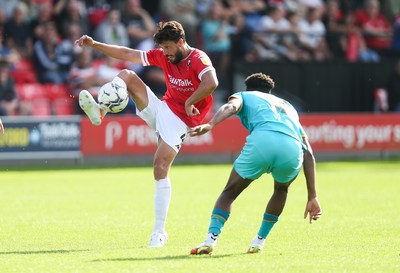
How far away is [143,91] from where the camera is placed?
33.2 feet

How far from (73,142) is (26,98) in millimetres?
1945

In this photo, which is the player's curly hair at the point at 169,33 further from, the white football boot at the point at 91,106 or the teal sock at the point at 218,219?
the teal sock at the point at 218,219

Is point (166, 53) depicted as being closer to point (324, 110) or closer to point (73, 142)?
point (73, 142)

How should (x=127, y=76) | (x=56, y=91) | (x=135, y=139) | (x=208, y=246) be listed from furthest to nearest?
(x=56, y=91), (x=135, y=139), (x=127, y=76), (x=208, y=246)

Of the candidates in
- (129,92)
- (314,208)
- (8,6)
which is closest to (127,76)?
(129,92)

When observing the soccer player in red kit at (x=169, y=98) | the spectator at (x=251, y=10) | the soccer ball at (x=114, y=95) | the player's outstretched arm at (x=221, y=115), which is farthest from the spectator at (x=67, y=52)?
the player's outstretched arm at (x=221, y=115)

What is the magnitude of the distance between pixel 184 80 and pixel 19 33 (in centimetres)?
1449

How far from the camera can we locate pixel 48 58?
77.0ft

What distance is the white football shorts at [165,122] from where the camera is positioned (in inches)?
396

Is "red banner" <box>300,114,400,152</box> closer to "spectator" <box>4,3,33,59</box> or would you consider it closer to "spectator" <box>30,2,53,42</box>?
"spectator" <box>30,2,53,42</box>

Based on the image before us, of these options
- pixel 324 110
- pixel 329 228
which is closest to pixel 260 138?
pixel 329 228

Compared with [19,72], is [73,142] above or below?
below

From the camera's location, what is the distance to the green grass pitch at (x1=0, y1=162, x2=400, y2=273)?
8.45 meters

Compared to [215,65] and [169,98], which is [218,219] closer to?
[169,98]
